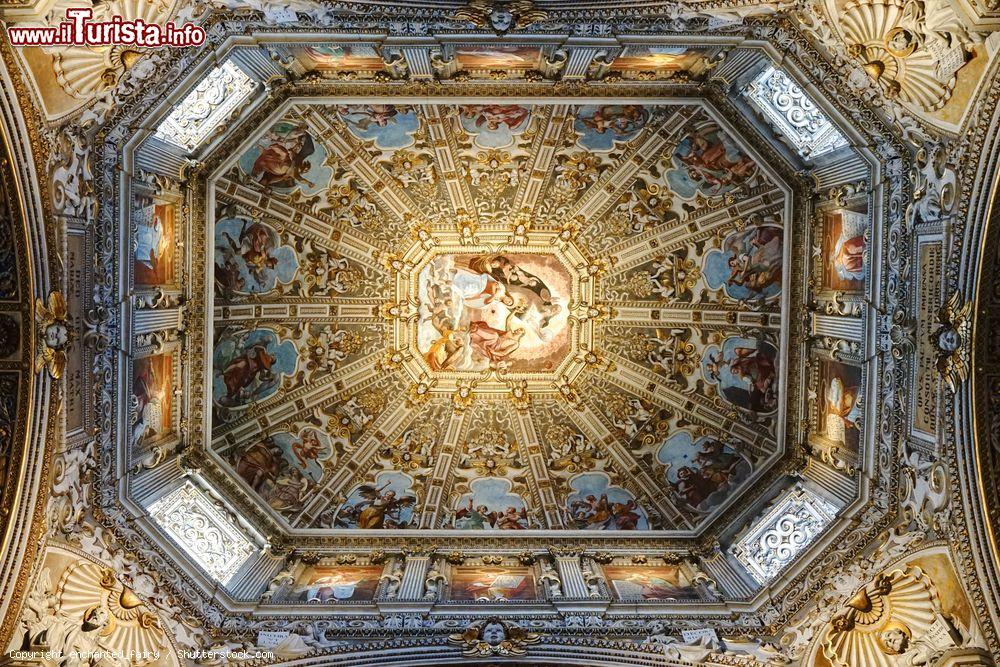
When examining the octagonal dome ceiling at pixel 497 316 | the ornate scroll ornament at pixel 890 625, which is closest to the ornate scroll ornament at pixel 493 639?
the octagonal dome ceiling at pixel 497 316

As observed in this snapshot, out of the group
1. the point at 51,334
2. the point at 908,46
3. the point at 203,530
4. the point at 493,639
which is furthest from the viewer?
the point at 203,530

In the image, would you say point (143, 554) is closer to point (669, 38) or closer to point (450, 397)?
point (450, 397)

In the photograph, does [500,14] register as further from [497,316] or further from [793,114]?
[497,316]

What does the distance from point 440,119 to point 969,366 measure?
10.5 m

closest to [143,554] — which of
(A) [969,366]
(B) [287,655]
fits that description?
(B) [287,655]

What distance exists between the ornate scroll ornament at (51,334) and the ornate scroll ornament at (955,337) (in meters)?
13.0

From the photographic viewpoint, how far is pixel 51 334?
35.3 ft

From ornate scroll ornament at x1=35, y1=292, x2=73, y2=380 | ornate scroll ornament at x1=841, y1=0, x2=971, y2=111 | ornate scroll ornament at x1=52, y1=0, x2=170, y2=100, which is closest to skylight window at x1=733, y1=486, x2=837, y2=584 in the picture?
ornate scroll ornament at x1=841, y1=0, x2=971, y2=111

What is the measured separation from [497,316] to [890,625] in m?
10.0

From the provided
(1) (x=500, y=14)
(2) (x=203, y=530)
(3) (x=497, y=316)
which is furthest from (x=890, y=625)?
(2) (x=203, y=530)

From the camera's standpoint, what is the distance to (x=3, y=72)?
31.8ft

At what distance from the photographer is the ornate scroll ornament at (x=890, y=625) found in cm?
1130

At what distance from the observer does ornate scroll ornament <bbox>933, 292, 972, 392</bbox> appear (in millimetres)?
10664

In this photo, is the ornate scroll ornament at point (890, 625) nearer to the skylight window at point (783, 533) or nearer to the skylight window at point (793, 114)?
the skylight window at point (783, 533)
